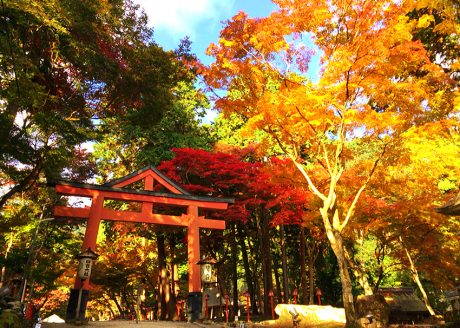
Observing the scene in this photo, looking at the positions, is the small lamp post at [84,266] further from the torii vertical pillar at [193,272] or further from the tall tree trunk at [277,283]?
the tall tree trunk at [277,283]

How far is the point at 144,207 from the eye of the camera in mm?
13828

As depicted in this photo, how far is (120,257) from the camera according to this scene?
2102 centimetres

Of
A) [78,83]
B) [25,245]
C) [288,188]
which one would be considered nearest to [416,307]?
[288,188]

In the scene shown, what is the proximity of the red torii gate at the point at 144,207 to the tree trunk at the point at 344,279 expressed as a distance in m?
5.99

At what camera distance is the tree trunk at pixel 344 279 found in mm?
8578

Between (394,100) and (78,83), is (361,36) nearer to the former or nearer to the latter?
(394,100)

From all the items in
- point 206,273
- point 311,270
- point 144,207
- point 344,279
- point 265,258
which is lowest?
point 344,279

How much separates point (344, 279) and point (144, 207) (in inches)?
321

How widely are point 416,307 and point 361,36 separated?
451 inches

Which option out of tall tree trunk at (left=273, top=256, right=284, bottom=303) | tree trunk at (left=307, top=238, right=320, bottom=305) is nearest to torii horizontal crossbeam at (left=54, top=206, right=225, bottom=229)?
tree trunk at (left=307, top=238, right=320, bottom=305)

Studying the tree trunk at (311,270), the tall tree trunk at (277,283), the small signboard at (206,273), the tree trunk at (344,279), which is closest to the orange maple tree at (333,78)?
the tree trunk at (344,279)

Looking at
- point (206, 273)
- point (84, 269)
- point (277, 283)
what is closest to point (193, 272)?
point (206, 273)

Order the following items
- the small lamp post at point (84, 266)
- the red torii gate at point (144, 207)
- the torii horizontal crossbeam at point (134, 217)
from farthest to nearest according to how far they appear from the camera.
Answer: the red torii gate at point (144, 207) → the torii horizontal crossbeam at point (134, 217) → the small lamp post at point (84, 266)

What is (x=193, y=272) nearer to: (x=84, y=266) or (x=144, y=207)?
(x=144, y=207)
